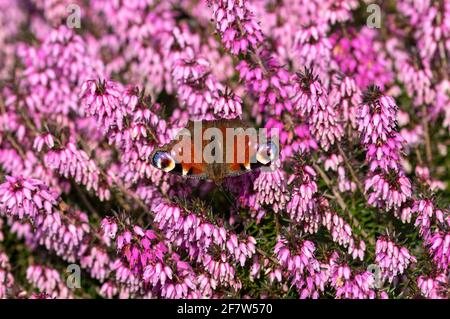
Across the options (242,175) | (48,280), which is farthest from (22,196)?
(242,175)

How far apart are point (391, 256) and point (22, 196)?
11.1ft

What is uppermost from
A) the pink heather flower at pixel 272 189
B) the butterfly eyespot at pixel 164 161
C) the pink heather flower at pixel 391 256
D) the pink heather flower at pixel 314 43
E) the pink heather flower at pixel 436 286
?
the pink heather flower at pixel 314 43

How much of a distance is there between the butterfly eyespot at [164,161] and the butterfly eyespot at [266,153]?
28.9 inches

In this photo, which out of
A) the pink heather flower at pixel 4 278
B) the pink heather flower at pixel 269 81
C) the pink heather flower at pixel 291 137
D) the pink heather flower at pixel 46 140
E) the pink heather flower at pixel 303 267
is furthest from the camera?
the pink heather flower at pixel 4 278

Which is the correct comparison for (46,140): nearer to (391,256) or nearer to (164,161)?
(164,161)

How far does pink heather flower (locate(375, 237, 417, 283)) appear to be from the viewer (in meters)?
6.26

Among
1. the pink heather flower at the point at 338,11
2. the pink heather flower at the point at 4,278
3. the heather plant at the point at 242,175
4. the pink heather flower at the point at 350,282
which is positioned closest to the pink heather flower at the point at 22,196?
the heather plant at the point at 242,175

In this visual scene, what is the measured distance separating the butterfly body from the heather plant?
11.5 inches

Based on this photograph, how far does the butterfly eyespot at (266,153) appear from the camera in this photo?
5.78 meters

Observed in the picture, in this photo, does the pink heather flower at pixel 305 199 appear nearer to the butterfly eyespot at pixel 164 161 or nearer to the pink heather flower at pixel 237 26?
the butterfly eyespot at pixel 164 161

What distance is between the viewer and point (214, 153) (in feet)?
19.5

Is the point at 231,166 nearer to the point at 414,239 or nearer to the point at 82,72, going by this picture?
the point at 414,239

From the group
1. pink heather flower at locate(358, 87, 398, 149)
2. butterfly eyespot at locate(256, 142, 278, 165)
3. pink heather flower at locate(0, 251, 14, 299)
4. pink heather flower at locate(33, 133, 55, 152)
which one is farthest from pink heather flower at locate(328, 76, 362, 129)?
pink heather flower at locate(0, 251, 14, 299)
